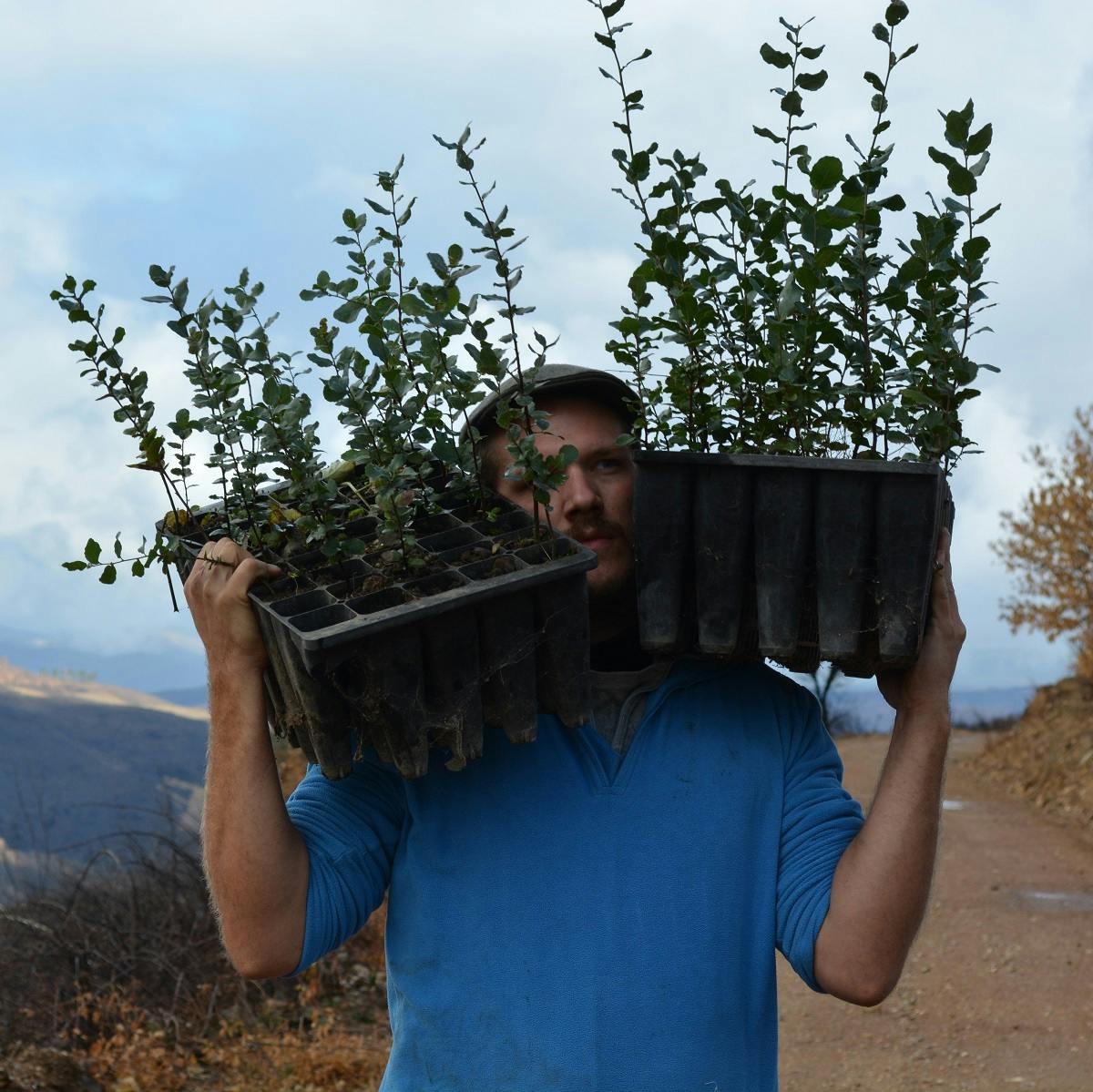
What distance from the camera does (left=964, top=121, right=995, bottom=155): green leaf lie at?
6.68ft

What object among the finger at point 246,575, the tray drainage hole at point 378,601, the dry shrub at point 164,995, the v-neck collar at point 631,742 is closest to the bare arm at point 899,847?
the v-neck collar at point 631,742

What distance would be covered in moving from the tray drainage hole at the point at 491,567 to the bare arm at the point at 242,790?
33 centimetres

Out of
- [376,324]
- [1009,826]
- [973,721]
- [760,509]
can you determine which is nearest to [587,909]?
[760,509]

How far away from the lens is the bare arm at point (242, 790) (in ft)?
6.73

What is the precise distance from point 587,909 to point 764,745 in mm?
436

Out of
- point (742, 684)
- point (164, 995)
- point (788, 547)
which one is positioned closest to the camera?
point (788, 547)

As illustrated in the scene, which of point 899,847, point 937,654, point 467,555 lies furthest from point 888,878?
point 467,555

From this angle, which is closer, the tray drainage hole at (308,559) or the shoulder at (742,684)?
the tray drainage hole at (308,559)

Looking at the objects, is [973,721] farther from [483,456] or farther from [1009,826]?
[483,456]

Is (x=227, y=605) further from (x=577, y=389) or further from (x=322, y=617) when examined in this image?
(x=577, y=389)

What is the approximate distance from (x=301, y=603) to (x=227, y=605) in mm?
146

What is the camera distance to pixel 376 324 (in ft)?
6.77

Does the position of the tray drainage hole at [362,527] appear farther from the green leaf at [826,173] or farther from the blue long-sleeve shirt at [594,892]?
the green leaf at [826,173]

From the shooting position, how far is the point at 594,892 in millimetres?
2102
